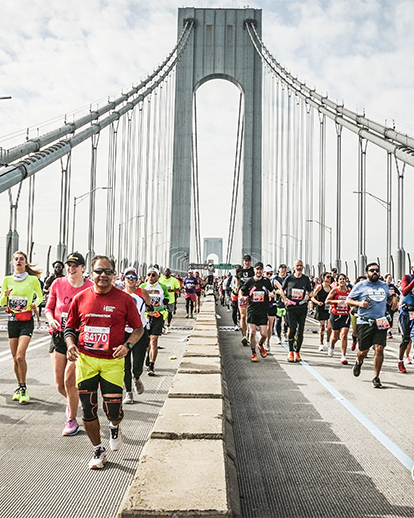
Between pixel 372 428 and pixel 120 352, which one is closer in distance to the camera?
pixel 120 352

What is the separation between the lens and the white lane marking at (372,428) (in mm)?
4363

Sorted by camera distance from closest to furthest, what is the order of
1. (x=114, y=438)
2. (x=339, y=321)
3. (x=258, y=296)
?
(x=114, y=438) < (x=258, y=296) < (x=339, y=321)

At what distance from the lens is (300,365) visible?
9.58m

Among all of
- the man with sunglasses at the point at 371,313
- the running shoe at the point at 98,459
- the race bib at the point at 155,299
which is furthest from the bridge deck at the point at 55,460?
the man with sunglasses at the point at 371,313

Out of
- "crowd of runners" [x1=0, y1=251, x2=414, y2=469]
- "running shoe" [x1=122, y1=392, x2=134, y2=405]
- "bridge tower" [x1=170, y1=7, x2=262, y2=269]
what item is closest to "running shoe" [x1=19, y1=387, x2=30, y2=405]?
"crowd of runners" [x1=0, y1=251, x2=414, y2=469]

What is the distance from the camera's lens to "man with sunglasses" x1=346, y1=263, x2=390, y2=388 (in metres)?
7.72

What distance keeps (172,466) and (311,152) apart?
48.1 meters

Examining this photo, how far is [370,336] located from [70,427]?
4.35 meters

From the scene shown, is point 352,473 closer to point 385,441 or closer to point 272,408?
point 385,441

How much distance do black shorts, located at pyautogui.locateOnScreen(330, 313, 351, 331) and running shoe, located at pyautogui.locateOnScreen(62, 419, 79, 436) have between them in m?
6.81

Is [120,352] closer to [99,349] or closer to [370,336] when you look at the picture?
[99,349]

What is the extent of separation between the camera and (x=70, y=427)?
4.99 meters

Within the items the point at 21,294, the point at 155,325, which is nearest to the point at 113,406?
the point at 21,294

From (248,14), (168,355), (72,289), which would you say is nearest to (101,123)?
(168,355)
